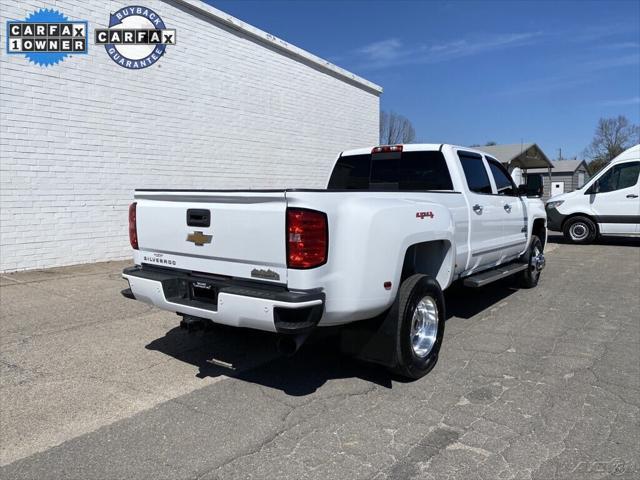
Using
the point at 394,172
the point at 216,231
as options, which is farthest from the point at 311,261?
the point at 394,172

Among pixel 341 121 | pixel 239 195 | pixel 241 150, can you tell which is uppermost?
pixel 341 121

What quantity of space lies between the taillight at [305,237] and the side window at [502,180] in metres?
3.92

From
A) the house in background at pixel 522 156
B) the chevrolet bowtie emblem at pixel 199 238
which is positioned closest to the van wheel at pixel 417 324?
the chevrolet bowtie emblem at pixel 199 238

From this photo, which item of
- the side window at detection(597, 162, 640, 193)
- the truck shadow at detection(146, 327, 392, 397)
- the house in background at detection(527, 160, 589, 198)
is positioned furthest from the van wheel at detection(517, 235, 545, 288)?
the house in background at detection(527, 160, 589, 198)

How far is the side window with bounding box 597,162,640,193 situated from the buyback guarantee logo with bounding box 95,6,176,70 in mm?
11785

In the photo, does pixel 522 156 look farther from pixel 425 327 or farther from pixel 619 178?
pixel 425 327

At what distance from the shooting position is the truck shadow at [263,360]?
165 inches

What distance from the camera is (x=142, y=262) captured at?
14.3ft

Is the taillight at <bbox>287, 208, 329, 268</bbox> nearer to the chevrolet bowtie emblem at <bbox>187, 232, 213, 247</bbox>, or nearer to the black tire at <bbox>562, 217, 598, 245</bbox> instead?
the chevrolet bowtie emblem at <bbox>187, 232, 213, 247</bbox>

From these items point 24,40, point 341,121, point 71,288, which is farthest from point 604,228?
point 24,40

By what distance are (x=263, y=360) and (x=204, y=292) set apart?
1.09 metres

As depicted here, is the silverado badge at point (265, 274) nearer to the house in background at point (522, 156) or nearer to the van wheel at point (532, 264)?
the van wheel at point (532, 264)

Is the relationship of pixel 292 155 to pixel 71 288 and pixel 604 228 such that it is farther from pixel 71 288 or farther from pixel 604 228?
pixel 604 228

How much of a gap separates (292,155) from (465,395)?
35.8ft
